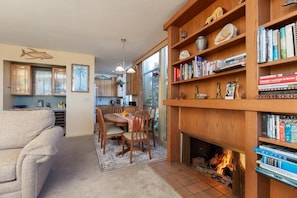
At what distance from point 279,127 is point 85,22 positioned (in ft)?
10.1

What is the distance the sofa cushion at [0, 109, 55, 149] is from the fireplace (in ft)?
6.99

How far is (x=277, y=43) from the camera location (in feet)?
3.86

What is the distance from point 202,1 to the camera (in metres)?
1.90

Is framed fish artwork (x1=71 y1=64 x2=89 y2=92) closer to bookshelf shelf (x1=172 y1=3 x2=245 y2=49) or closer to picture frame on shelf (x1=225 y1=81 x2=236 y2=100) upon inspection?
bookshelf shelf (x1=172 y1=3 x2=245 y2=49)

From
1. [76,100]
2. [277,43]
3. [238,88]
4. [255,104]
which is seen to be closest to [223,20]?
[277,43]

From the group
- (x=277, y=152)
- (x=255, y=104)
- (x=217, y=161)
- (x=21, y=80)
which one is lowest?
(x=217, y=161)

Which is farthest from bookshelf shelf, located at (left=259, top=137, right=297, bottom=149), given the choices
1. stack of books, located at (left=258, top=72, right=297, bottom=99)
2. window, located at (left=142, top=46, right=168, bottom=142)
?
window, located at (left=142, top=46, right=168, bottom=142)

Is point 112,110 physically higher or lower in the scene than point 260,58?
lower

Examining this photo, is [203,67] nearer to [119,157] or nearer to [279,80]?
[279,80]

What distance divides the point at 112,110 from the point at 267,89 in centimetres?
403

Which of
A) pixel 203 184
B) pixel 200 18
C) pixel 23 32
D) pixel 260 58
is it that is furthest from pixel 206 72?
pixel 23 32

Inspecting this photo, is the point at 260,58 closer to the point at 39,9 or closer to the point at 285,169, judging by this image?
the point at 285,169

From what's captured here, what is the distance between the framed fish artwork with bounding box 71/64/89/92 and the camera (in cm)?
432

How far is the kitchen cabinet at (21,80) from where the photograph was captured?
414cm
